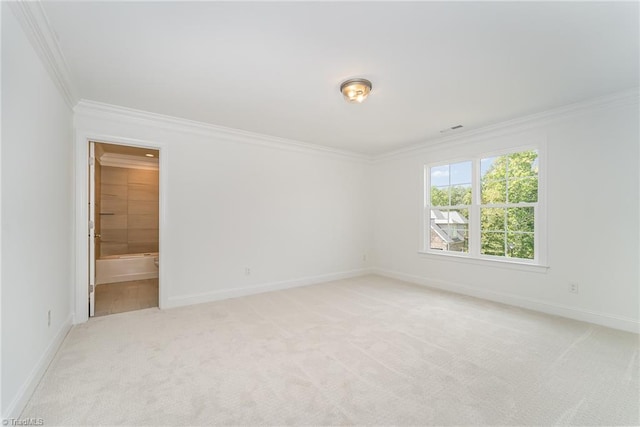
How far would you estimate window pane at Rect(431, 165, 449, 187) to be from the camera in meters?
Answer: 4.74

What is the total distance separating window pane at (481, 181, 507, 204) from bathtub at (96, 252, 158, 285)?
597 centimetres

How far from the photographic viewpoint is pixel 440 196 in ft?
15.8

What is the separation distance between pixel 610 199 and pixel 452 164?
196 centimetres

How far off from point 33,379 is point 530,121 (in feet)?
18.0

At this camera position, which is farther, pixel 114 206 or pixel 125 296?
pixel 114 206

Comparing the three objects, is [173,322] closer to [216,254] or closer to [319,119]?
[216,254]

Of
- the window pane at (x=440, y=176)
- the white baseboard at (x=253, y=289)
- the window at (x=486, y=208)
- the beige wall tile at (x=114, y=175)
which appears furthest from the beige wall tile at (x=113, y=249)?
the window pane at (x=440, y=176)

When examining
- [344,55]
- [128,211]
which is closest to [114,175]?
[128,211]

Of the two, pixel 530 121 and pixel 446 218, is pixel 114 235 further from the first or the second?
pixel 530 121

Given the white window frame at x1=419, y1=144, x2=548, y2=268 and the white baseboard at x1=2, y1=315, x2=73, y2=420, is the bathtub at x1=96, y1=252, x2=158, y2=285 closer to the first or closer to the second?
the white baseboard at x1=2, y1=315, x2=73, y2=420

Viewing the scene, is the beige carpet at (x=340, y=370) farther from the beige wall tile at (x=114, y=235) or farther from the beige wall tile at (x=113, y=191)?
the beige wall tile at (x=113, y=191)

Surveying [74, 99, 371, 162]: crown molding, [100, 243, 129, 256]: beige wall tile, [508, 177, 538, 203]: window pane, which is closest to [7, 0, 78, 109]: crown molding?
[74, 99, 371, 162]: crown molding

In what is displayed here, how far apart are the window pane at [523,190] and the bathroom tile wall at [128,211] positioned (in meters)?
6.72

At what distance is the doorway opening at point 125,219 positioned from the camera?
16.8 ft
